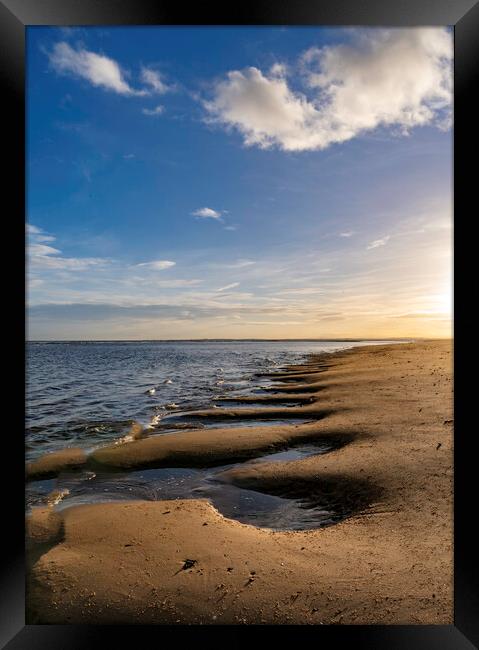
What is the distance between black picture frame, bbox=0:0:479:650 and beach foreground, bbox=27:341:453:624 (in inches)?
5.7

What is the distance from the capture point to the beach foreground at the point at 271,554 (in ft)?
6.85

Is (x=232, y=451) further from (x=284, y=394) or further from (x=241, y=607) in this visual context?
(x=284, y=394)

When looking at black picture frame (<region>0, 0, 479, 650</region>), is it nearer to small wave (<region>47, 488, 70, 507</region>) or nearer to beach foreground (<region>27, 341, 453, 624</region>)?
beach foreground (<region>27, 341, 453, 624</region>)

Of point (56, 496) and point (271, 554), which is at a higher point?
point (271, 554)

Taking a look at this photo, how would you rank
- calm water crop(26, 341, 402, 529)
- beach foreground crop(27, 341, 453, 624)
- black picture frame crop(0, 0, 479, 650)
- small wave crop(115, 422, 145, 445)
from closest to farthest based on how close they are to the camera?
black picture frame crop(0, 0, 479, 650), beach foreground crop(27, 341, 453, 624), calm water crop(26, 341, 402, 529), small wave crop(115, 422, 145, 445)

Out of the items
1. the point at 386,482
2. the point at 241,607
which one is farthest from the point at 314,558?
the point at 386,482

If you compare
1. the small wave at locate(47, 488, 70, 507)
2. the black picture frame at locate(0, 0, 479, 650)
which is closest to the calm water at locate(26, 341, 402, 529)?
the small wave at locate(47, 488, 70, 507)

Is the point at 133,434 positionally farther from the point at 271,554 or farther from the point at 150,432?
the point at 271,554

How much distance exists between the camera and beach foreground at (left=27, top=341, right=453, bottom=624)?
2.09 metres
